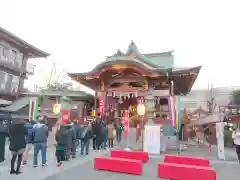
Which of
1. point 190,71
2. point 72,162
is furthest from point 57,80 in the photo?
point 72,162

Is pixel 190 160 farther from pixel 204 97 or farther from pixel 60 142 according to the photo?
pixel 204 97

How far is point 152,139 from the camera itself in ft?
37.9

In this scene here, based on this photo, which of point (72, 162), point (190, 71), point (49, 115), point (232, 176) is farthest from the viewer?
point (49, 115)

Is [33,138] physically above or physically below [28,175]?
above

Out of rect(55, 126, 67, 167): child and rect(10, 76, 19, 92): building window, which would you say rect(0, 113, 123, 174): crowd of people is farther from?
rect(10, 76, 19, 92): building window

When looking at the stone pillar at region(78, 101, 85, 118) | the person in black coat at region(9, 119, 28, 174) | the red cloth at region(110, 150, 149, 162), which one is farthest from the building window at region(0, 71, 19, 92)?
the red cloth at region(110, 150, 149, 162)

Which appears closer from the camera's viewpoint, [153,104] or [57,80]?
[153,104]

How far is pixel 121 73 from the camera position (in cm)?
1866

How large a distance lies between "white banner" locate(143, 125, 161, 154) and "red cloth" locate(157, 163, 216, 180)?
15.7 feet

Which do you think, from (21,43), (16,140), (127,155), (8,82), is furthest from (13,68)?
(127,155)

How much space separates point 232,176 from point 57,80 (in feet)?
114

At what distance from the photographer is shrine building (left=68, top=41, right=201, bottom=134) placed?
16328 millimetres

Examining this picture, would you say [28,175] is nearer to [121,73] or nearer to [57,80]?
[121,73]

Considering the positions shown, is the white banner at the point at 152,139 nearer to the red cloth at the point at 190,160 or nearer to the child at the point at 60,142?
the red cloth at the point at 190,160
